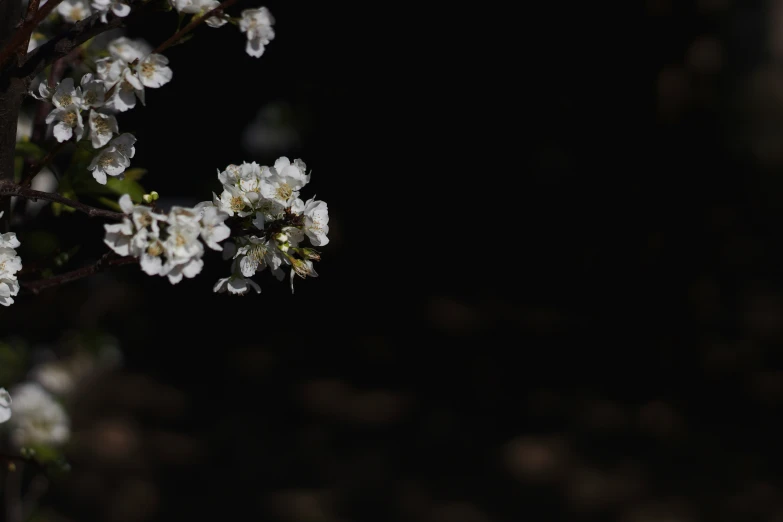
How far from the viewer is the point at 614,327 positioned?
3.31m

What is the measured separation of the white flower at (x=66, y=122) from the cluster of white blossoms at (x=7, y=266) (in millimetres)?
105

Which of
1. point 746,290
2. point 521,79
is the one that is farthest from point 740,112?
point 521,79

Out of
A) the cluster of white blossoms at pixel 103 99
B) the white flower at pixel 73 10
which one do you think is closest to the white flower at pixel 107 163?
the cluster of white blossoms at pixel 103 99

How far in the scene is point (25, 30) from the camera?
0.73 m

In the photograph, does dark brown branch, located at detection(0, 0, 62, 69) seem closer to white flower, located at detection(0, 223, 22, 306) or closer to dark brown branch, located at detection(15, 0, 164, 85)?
dark brown branch, located at detection(15, 0, 164, 85)

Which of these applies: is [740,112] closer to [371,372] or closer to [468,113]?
[468,113]

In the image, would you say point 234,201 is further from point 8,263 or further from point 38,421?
point 38,421

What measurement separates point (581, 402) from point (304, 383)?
43.5 inches

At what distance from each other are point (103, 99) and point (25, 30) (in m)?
0.09

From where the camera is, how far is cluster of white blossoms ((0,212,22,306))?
75 centimetres

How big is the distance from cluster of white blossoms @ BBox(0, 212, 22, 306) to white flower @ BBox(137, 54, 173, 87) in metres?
0.19

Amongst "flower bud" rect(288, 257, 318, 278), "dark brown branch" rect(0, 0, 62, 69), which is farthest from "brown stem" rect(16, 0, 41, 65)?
"flower bud" rect(288, 257, 318, 278)

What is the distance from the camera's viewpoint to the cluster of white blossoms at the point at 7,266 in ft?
2.46

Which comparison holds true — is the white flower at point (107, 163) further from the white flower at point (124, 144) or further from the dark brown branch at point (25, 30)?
the dark brown branch at point (25, 30)
